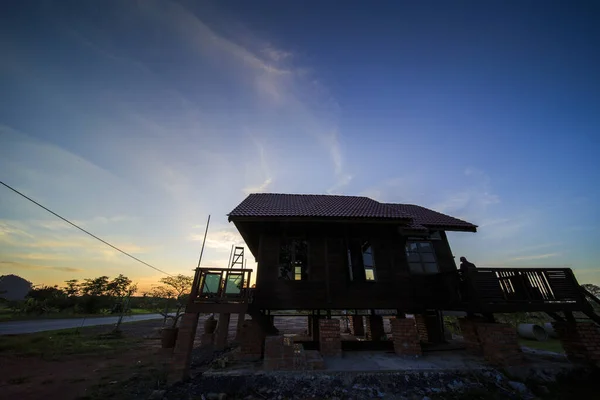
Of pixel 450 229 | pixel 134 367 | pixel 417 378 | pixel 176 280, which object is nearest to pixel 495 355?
pixel 417 378

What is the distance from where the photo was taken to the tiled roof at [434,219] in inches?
429

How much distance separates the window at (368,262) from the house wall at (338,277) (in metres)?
0.17

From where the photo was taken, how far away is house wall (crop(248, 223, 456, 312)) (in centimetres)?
906

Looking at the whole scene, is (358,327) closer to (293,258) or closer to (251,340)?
(251,340)

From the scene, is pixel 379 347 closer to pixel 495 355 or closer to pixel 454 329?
pixel 495 355

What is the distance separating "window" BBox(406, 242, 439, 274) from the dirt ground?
11047 millimetres

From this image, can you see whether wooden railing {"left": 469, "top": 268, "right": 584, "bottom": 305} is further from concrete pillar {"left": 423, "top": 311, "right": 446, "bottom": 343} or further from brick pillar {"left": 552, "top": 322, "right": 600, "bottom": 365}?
concrete pillar {"left": 423, "top": 311, "right": 446, "bottom": 343}

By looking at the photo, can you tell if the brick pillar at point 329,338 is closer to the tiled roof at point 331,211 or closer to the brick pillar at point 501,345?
the tiled roof at point 331,211

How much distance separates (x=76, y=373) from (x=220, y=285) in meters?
7.74

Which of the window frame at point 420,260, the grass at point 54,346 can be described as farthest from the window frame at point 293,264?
the grass at point 54,346

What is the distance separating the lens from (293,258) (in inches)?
376

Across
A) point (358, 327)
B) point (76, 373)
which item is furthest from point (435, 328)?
point (76, 373)

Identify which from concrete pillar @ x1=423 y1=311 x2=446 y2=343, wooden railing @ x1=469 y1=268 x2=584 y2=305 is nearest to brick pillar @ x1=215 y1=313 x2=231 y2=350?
concrete pillar @ x1=423 y1=311 x2=446 y2=343

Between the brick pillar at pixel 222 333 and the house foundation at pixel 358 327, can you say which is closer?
the brick pillar at pixel 222 333
